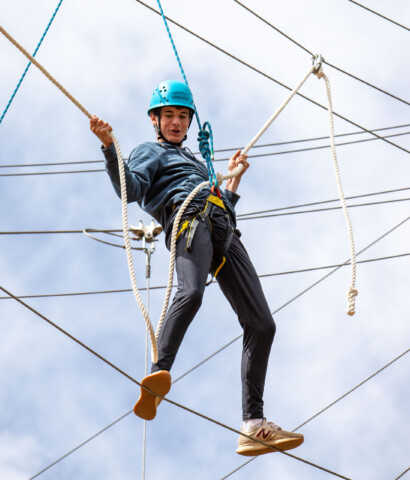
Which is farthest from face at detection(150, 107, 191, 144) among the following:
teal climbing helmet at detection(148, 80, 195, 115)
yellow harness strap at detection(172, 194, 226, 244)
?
yellow harness strap at detection(172, 194, 226, 244)

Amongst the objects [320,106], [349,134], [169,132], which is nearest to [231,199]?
[169,132]

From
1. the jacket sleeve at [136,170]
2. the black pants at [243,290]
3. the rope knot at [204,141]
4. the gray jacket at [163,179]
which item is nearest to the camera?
the jacket sleeve at [136,170]

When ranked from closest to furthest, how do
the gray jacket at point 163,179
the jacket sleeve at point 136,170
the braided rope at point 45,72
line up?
the braided rope at point 45,72 < the jacket sleeve at point 136,170 < the gray jacket at point 163,179

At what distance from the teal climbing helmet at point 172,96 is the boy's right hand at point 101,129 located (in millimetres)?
536

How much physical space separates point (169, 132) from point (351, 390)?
2.50 m

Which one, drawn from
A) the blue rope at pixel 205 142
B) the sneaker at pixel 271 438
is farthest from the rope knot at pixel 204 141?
the sneaker at pixel 271 438

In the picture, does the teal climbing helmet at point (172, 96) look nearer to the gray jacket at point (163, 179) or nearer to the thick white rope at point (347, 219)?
the gray jacket at point (163, 179)

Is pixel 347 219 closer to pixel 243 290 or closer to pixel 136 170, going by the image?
pixel 243 290

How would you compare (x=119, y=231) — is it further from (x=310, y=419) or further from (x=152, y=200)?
(x=152, y=200)

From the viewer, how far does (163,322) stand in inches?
161

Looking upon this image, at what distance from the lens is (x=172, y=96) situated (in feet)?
14.8

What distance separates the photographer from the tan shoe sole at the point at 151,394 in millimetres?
3900

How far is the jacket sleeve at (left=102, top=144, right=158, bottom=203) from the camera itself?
13.2 feet

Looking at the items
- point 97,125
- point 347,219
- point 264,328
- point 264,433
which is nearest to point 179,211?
point 97,125
